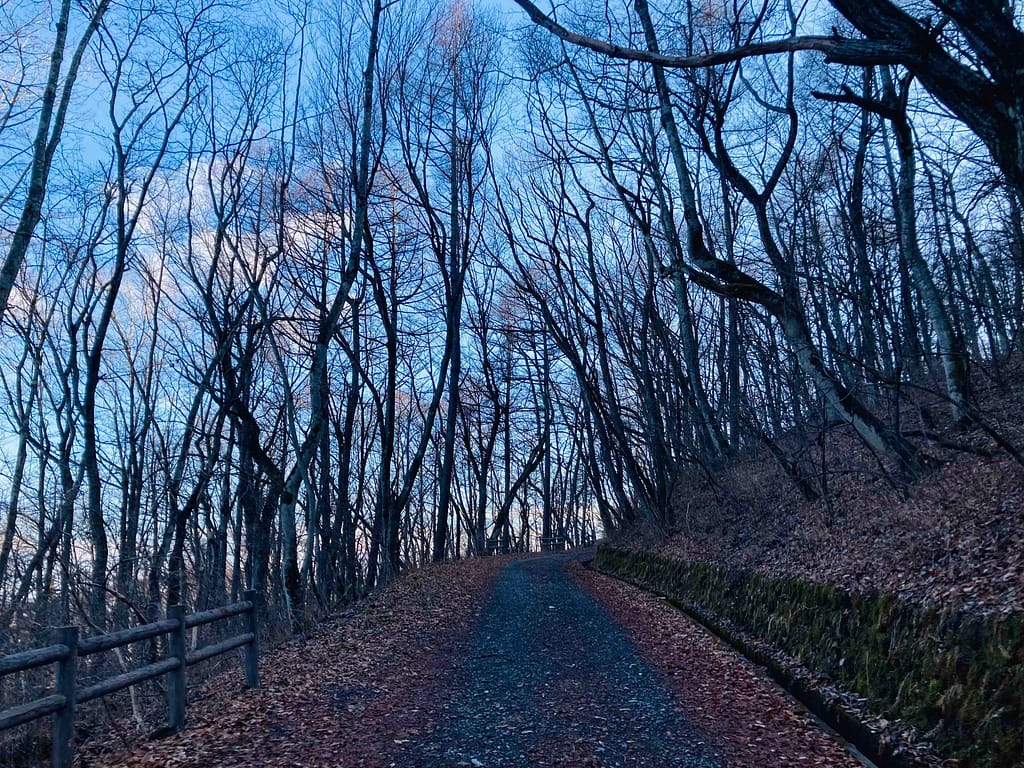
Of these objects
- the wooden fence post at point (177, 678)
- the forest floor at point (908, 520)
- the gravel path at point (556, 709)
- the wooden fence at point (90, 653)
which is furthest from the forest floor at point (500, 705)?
the forest floor at point (908, 520)

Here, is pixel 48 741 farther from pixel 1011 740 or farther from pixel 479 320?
pixel 479 320

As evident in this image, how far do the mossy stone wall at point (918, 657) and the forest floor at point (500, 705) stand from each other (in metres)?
0.58

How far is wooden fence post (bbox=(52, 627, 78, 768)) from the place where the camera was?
528 centimetres

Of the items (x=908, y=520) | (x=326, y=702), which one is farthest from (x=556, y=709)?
(x=908, y=520)

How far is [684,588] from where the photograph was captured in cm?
1334

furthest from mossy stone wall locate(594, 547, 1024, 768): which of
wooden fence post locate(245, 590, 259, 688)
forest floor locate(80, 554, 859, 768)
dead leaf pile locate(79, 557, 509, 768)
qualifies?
wooden fence post locate(245, 590, 259, 688)

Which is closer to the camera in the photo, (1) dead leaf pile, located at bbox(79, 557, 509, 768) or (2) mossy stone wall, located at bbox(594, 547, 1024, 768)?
(2) mossy stone wall, located at bbox(594, 547, 1024, 768)

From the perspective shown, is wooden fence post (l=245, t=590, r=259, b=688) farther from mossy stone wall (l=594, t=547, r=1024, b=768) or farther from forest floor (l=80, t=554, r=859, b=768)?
mossy stone wall (l=594, t=547, r=1024, b=768)

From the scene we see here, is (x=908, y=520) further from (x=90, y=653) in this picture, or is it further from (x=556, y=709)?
(x=90, y=653)

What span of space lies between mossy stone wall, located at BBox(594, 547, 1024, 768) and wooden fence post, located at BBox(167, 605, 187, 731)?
5.86 metres

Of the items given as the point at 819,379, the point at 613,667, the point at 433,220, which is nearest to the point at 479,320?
the point at 433,220

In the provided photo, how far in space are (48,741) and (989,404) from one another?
13.6 m

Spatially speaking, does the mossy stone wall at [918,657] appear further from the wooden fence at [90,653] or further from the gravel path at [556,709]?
the wooden fence at [90,653]

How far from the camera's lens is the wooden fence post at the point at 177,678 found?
6.57 metres
